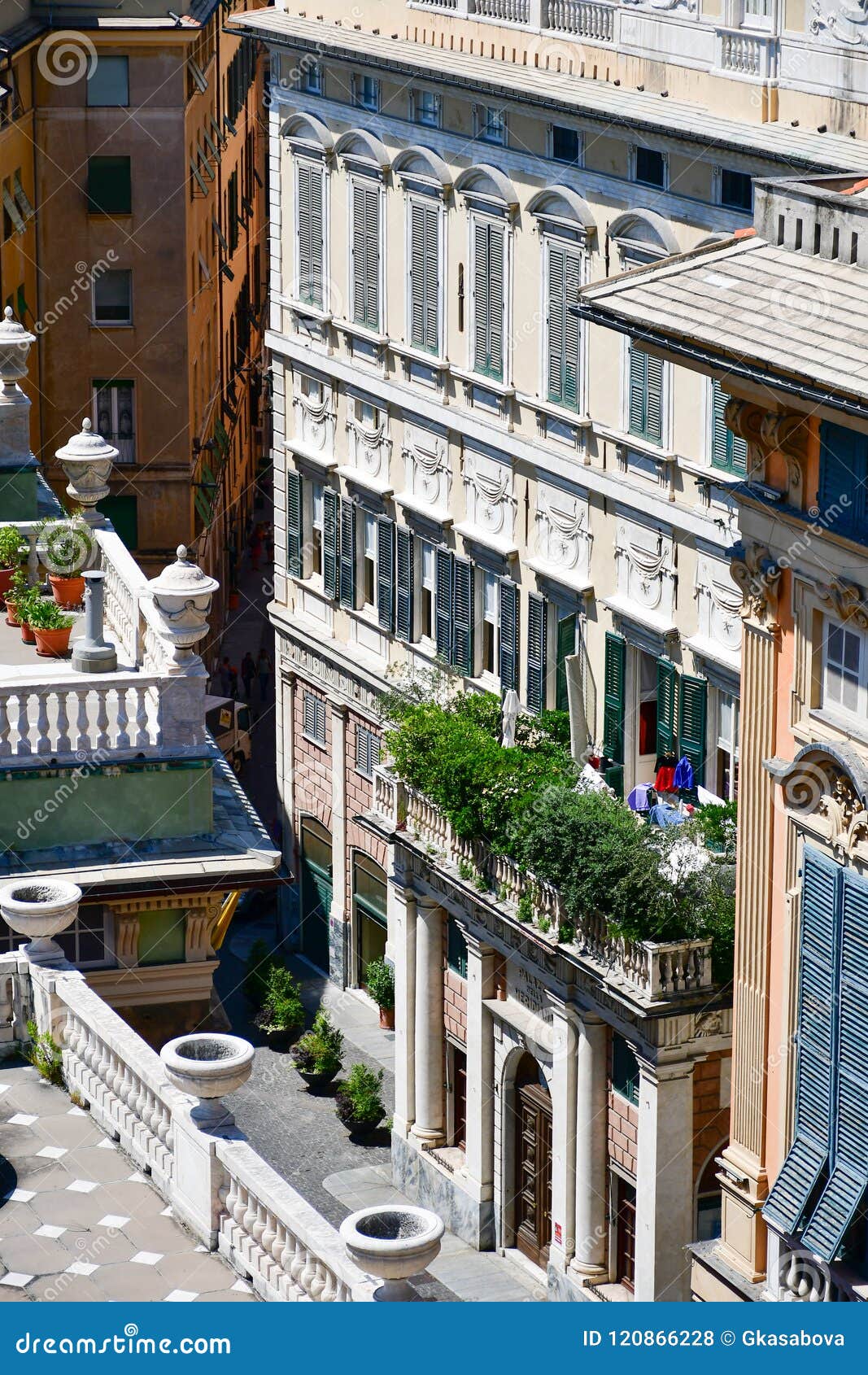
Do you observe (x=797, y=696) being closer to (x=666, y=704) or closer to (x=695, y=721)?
(x=695, y=721)

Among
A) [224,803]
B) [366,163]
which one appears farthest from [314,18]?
[224,803]

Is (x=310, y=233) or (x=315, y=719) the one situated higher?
(x=310, y=233)

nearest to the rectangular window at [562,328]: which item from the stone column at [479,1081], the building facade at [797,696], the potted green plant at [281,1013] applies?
the stone column at [479,1081]

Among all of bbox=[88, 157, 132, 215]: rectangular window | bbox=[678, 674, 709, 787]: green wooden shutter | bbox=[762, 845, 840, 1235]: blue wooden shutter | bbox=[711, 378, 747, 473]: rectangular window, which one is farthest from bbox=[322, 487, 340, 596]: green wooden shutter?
bbox=[762, 845, 840, 1235]: blue wooden shutter

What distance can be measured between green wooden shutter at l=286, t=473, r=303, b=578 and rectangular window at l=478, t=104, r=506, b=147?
40.4 ft

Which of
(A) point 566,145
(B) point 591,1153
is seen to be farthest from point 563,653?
(B) point 591,1153

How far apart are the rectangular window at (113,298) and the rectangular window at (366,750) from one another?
66.8ft

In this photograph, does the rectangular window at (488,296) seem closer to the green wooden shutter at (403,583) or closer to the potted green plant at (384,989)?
the green wooden shutter at (403,583)

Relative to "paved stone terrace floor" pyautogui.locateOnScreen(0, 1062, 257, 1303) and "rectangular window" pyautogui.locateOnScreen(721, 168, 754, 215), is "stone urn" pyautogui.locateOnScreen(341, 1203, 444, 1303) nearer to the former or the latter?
"paved stone terrace floor" pyautogui.locateOnScreen(0, 1062, 257, 1303)

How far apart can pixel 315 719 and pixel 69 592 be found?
27015 mm

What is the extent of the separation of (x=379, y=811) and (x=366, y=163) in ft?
47.5

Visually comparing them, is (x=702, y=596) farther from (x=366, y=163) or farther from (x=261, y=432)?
(x=261, y=432)

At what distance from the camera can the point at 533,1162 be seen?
49281 mm

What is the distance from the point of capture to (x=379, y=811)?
2019 inches
